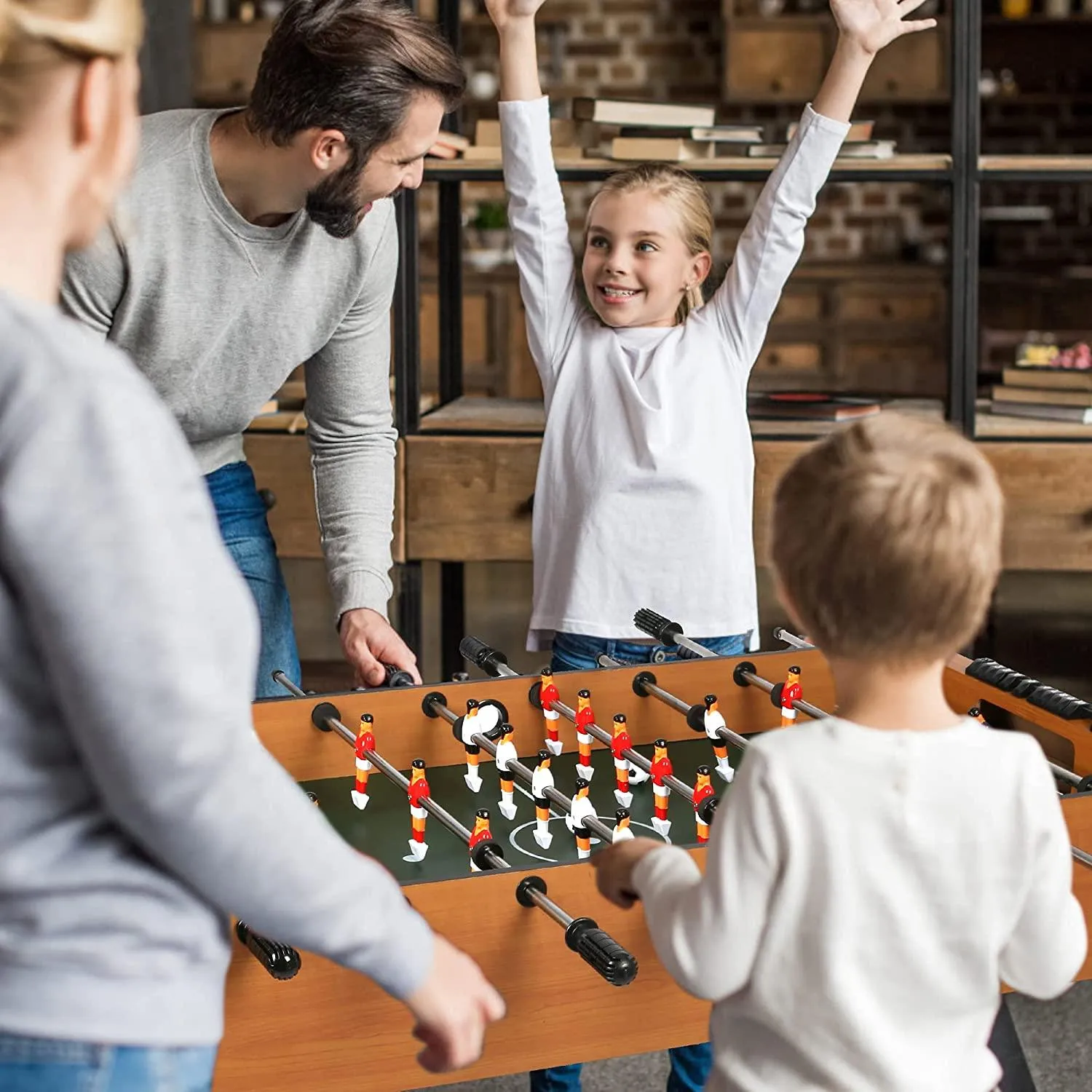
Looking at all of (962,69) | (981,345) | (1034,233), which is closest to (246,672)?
(962,69)

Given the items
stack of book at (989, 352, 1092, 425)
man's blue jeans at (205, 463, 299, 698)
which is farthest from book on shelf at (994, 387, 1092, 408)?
man's blue jeans at (205, 463, 299, 698)

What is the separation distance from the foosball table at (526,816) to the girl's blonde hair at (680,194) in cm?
69

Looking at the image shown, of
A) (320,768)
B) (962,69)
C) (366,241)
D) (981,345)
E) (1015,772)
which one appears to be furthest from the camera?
(981,345)

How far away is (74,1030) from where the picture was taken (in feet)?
2.95

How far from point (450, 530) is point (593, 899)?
71.7 inches

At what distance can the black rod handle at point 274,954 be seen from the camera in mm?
1257

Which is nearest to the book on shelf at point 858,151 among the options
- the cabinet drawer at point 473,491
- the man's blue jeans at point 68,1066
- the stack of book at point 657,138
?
the stack of book at point 657,138

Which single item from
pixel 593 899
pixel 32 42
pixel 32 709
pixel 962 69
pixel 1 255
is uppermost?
pixel 962 69

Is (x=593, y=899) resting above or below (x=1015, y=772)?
below

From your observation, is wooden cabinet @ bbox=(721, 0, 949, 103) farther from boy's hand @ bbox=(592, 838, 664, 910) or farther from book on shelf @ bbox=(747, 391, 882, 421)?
boy's hand @ bbox=(592, 838, 664, 910)

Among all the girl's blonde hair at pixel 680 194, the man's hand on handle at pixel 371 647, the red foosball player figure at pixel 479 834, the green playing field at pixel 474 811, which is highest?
the girl's blonde hair at pixel 680 194

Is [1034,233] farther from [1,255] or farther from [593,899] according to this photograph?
[1,255]

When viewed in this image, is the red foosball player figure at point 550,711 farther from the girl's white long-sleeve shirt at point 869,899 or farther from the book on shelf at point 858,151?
the book on shelf at point 858,151

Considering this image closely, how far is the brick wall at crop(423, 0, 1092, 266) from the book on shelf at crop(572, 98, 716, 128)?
3429mm
